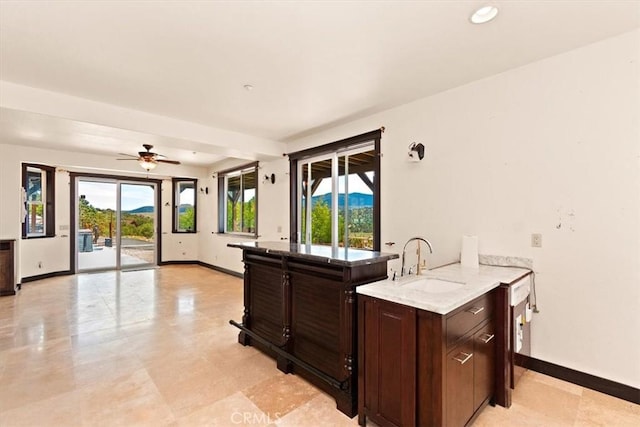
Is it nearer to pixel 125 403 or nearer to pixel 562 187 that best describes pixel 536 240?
pixel 562 187

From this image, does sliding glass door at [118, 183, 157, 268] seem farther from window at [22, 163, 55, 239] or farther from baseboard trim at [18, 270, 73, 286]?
window at [22, 163, 55, 239]

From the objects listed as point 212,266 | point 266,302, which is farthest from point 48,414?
point 212,266

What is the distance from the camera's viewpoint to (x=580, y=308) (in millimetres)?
2455

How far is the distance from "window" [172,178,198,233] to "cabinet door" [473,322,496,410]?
7.77 metres

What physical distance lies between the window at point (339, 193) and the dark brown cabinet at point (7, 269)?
4694mm

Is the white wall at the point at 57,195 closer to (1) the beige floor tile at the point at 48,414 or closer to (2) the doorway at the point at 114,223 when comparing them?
(2) the doorway at the point at 114,223

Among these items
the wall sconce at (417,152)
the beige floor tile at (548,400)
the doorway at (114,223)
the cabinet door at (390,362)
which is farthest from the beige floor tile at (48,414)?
the doorway at (114,223)

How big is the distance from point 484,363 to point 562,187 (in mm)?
1614

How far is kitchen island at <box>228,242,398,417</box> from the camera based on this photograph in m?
2.12

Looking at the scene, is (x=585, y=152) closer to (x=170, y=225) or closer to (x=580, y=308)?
(x=580, y=308)

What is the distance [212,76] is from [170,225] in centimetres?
624

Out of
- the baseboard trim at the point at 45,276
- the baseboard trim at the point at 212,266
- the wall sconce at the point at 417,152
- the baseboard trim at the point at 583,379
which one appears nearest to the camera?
the baseboard trim at the point at 583,379

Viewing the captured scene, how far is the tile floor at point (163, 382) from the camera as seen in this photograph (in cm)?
203

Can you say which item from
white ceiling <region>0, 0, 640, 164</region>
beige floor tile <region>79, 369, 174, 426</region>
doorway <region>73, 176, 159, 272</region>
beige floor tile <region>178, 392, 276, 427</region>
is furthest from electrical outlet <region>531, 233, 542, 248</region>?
doorway <region>73, 176, 159, 272</region>
